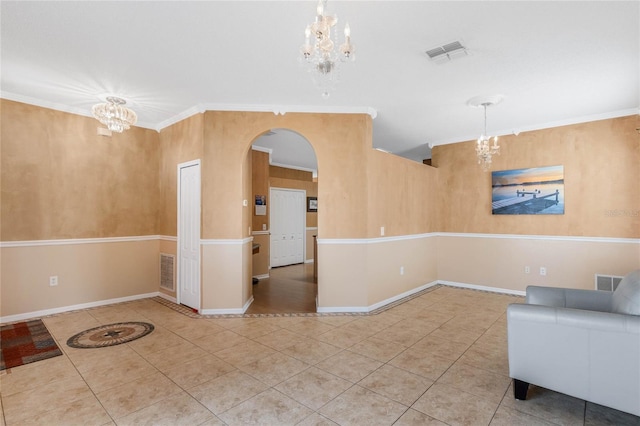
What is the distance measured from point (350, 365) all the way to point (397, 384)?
0.47m

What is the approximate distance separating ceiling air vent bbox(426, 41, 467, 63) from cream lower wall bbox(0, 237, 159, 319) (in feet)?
15.9

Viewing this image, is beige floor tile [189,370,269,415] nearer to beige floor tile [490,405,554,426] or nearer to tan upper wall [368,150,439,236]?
beige floor tile [490,405,554,426]

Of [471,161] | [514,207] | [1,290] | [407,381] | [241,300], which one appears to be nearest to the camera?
[407,381]

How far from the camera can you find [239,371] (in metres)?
2.69

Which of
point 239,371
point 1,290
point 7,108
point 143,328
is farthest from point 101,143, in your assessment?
point 239,371

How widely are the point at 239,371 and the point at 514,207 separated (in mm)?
5049

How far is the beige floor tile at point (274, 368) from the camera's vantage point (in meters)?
2.58

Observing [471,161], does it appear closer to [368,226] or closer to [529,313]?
[368,226]

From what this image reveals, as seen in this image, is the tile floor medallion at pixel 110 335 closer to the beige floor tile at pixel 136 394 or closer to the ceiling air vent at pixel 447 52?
the beige floor tile at pixel 136 394

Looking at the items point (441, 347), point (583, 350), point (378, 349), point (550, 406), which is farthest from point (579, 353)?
point (378, 349)

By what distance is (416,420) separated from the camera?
2.05 metres

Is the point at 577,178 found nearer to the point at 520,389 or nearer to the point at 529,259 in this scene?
the point at 529,259

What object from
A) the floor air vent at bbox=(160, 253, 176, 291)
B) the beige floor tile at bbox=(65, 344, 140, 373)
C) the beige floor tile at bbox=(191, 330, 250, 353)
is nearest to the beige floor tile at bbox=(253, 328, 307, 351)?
the beige floor tile at bbox=(191, 330, 250, 353)

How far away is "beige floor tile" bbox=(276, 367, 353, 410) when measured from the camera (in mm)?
2289
